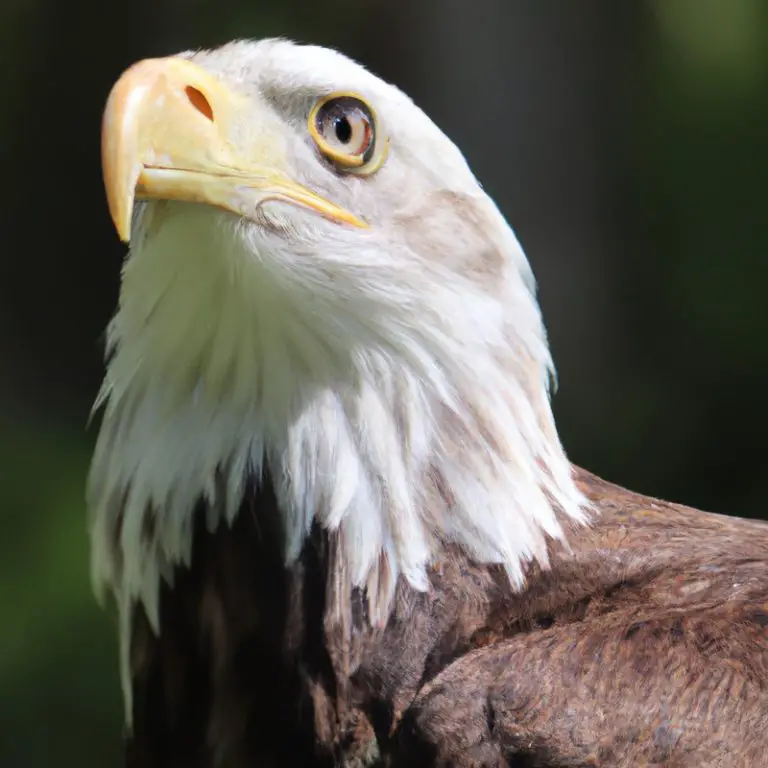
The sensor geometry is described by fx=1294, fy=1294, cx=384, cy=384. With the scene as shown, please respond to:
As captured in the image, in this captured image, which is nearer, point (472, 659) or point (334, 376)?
point (472, 659)

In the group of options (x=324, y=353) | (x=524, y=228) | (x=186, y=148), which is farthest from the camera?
(x=524, y=228)

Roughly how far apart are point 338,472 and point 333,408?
0.10 meters

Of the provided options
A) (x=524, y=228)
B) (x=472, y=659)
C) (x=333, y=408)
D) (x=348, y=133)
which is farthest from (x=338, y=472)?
(x=524, y=228)

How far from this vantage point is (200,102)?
6.04ft

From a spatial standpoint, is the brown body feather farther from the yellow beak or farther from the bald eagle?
the yellow beak

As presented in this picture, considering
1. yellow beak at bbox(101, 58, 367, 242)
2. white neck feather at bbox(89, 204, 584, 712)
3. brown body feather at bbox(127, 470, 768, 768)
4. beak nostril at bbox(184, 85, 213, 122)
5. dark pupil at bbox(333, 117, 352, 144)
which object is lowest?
brown body feather at bbox(127, 470, 768, 768)

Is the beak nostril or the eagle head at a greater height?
the beak nostril

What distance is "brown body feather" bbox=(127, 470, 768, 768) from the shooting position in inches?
67.9

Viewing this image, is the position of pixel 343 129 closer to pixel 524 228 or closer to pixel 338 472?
pixel 338 472

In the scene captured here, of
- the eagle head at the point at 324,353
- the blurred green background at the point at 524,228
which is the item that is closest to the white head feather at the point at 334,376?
the eagle head at the point at 324,353

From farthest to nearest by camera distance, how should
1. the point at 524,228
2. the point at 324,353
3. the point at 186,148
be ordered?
the point at 524,228 < the point at 324,353 < the point at 186,148

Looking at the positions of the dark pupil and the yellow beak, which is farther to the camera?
the dark pupil

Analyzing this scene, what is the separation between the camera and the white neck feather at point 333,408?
75.2 inches

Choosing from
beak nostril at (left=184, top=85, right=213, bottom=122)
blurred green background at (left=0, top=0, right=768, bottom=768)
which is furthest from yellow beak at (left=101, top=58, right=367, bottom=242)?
blurred green background at (left=0, top=0, right=768, bottom=768)
